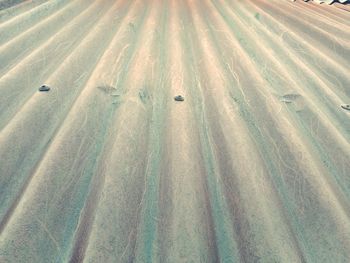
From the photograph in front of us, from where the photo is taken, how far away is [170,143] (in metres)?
0.97

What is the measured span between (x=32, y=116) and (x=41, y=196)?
1.12 ft

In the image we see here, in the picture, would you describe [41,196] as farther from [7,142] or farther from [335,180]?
[335,180]

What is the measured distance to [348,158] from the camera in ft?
3.19

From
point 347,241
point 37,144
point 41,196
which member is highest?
point 37,144

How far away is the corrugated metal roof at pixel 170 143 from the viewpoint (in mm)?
737

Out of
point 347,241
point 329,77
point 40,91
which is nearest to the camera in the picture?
point 347,241

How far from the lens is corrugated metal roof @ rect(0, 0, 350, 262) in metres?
0.74

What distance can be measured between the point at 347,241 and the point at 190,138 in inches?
19.7

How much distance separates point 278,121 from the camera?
1071mm

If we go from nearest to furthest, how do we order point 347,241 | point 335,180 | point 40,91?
point 347,241, point 335,180, point 40,91

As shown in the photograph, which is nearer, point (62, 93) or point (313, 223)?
point (313, 223)

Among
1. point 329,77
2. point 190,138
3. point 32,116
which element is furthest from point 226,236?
point 329,77

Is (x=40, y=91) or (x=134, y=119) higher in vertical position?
(x=40, y=91)

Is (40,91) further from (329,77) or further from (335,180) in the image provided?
(329,77)
